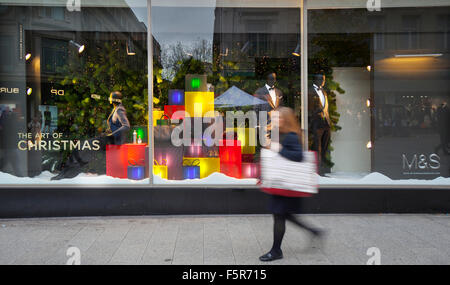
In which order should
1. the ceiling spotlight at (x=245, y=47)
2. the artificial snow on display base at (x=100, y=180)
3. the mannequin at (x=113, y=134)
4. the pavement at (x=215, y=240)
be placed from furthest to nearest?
the ceiling spotlight at (x=245, y=47) → the mannequin at (x=113, y=134) → the artificial snow on display base at (x=100, y=180) → the pavement at (x=215, y=240)

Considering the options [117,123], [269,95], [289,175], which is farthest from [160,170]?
[289,175]

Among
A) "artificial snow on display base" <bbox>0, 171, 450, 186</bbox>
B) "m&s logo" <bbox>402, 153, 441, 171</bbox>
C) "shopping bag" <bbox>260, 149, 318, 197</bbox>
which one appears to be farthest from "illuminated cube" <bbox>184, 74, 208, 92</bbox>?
"m&s logo" <bbox>402, 153, 441, 171</bbox>

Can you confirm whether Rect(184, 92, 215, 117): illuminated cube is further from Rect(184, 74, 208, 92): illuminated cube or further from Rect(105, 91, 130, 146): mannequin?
Rect(105, 91, 130, 146): mannequin

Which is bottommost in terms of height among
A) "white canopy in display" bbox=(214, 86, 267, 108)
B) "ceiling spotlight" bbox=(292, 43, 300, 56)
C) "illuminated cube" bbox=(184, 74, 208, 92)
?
"white canopy in display" bbox=(214, 86, 267, 108)

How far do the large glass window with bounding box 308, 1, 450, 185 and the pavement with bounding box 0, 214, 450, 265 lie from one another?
52.8 inches

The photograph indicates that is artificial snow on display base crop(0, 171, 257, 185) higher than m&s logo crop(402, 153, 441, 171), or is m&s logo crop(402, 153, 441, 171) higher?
m&s logo crop(402, 153, 441, 171)

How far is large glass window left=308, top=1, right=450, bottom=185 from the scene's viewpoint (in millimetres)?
7715

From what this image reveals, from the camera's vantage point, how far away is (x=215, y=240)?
18.4 feet

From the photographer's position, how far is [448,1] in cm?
745

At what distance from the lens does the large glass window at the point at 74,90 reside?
7477 mm

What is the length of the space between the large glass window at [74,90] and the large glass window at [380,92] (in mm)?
3466

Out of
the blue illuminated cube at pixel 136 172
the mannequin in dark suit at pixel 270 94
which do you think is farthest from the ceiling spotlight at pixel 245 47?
the blue illuminated cube at pixel 136 172

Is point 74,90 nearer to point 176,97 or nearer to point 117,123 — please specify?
point 117,123

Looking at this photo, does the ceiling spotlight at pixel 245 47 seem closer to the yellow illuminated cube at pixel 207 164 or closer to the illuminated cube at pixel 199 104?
the illuminated cube at pixel 199 104
